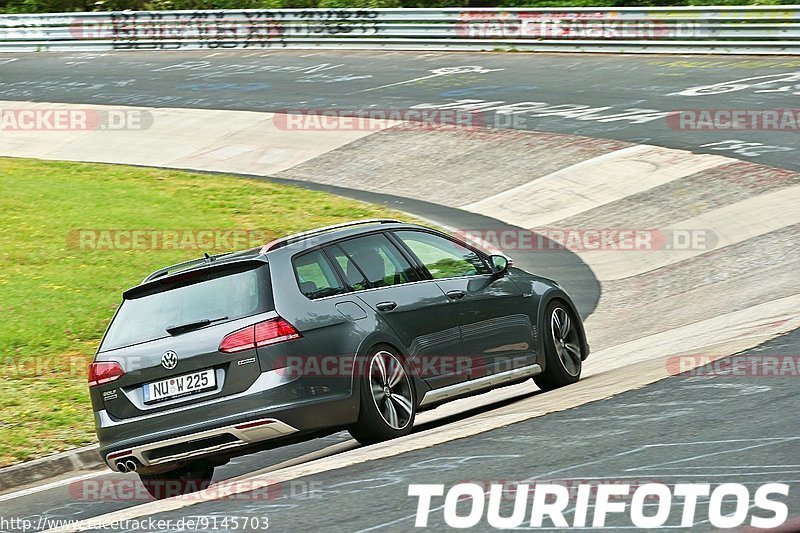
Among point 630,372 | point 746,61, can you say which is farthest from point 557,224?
point 746,61

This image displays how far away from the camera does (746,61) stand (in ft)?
92.4

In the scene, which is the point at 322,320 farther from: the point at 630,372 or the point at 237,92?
the point at 237,92

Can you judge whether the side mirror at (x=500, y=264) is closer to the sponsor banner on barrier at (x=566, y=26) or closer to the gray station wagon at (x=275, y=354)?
the gray station wagon at (x=275, y=354)

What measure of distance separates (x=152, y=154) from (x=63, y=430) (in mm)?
16760

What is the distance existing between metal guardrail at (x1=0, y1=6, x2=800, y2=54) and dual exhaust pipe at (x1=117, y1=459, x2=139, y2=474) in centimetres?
2262

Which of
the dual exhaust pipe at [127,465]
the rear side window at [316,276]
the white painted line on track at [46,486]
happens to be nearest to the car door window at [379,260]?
the rear side window at [316,276]

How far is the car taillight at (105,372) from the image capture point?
822cm

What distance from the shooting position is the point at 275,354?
7.93 meters

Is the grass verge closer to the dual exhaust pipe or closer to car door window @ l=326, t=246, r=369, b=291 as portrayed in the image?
the dual exhaust pipe

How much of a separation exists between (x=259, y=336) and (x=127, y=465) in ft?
4.06

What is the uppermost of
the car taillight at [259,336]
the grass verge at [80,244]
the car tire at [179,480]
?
the car taillight at [259,336]

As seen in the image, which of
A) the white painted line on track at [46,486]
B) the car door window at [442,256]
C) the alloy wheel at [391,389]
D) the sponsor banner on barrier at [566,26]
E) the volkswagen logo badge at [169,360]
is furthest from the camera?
the sponsor banner on barrier at [566,26]

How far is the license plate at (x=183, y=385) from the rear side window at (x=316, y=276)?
84 cm

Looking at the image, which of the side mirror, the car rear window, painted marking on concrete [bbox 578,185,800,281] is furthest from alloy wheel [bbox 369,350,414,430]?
painted marking on concrete [bbox 578,185,800,281]
